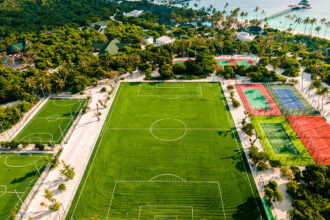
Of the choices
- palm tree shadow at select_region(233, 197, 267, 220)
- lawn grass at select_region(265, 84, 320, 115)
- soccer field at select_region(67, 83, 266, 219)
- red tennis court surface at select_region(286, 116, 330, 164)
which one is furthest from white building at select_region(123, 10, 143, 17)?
palm tree shadow at select_region(233, 197, 267, 220)

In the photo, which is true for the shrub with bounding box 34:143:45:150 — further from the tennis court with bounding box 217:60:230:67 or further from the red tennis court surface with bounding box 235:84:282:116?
the tennis court with bounding box 217:60:230:67

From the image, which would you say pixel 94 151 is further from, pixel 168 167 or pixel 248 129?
pixel 248 129

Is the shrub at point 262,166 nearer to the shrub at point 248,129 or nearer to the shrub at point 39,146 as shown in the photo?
the shrub at point 248,129

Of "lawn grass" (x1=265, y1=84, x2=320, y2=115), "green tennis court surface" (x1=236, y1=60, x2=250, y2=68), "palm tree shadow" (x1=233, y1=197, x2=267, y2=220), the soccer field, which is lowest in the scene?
"palm tree shadow" (x1=233, y1=197, x2=267, y2=220)

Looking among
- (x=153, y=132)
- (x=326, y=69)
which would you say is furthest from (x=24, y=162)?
(x=326, y=69)

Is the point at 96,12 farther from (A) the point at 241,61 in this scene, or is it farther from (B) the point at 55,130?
(B) the point at 55,130
